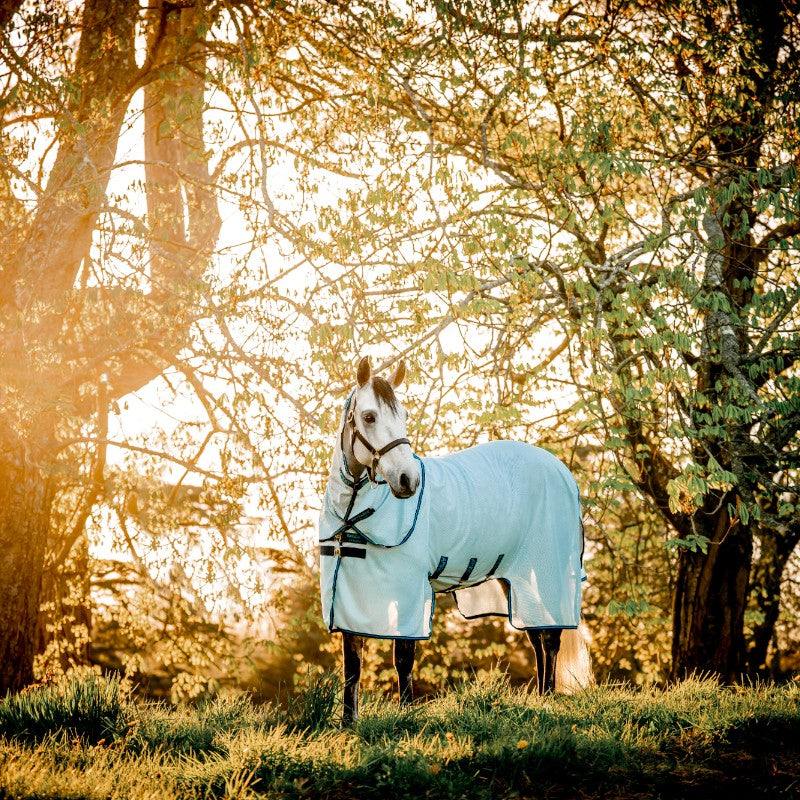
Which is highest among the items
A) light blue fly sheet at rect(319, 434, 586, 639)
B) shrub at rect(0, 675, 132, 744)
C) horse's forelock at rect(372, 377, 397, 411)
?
horse's forelock at rect(372, 377, 397, 411)

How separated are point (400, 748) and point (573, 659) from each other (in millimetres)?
2836

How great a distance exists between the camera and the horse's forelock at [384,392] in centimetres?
493

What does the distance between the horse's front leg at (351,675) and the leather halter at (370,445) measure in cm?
110

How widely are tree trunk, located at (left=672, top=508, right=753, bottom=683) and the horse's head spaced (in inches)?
230

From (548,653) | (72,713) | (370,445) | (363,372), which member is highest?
(363,372)

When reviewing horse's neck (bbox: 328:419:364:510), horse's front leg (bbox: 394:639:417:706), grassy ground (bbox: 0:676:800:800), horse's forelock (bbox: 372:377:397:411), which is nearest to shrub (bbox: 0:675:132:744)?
grassy ground (bbox: 0:676:800:800)

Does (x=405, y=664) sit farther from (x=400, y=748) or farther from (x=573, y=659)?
(x=573, y=659)

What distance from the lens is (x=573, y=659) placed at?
267 inches

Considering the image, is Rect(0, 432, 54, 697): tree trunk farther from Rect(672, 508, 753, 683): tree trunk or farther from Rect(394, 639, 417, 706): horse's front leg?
Rect(672, 508, 753, 683): tree trunk

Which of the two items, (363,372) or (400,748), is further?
(363,372)

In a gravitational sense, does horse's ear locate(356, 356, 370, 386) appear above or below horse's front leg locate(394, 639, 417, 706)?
above

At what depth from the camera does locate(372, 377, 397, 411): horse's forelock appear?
4934 mm

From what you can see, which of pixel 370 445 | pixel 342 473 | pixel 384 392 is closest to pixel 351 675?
pixel 342 473

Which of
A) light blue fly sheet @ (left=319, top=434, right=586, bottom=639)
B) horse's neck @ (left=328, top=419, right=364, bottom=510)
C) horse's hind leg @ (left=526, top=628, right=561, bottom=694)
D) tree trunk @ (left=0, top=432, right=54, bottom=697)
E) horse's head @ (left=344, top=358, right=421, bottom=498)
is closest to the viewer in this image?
horse's head @ (left=344, top=358, right=421, bottom=498)
